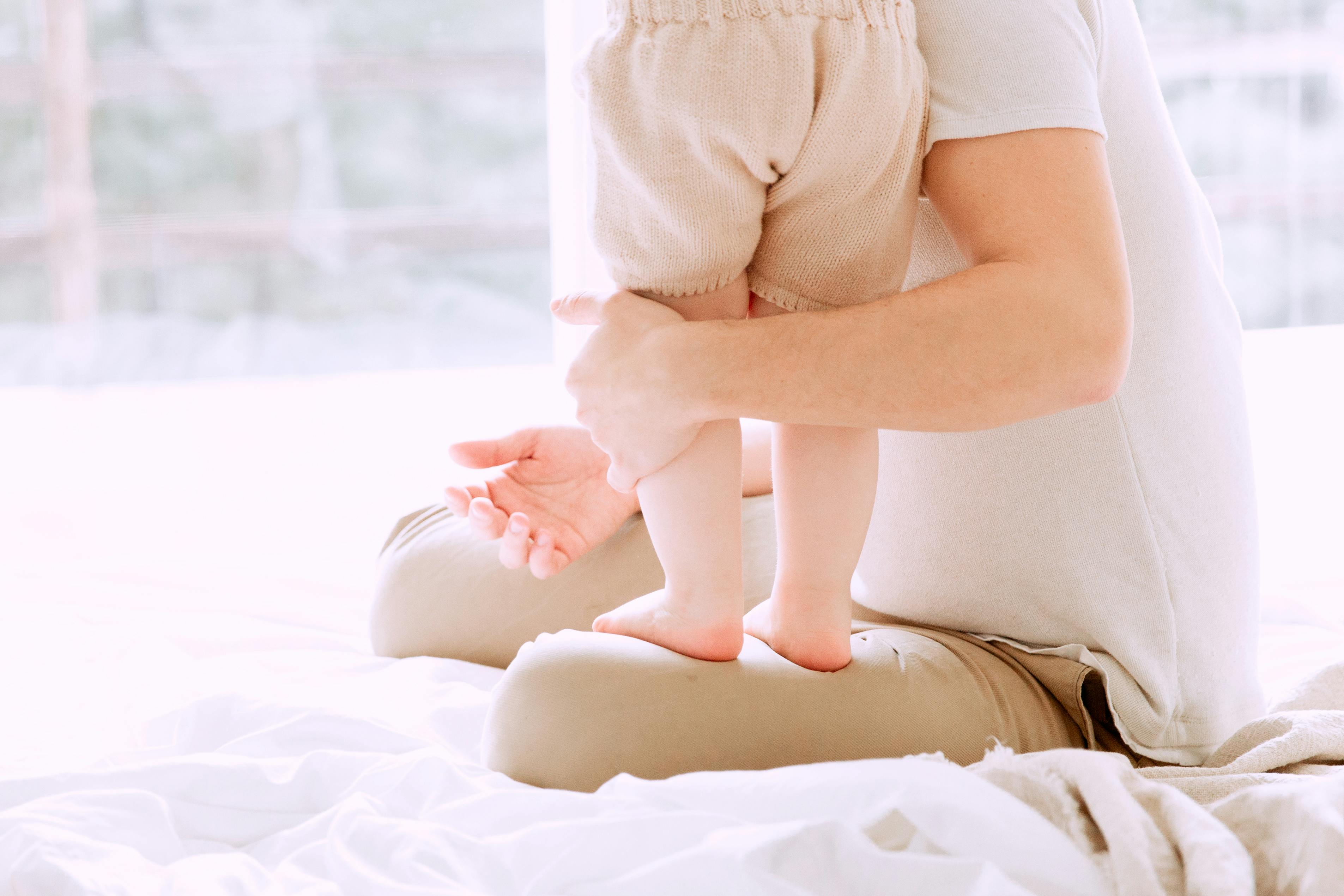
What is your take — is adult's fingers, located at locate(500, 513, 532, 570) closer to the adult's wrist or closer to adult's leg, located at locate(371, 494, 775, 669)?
adult's leg, located at locate(371, 494, 775, 669)

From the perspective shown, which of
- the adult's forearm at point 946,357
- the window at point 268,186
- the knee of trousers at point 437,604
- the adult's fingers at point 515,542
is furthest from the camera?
the window at point 268,186

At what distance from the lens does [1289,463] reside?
7.16 ft

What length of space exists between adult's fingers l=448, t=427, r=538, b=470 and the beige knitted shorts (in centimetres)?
41

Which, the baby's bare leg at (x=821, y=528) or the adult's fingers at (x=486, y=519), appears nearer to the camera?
the baby's bare leg at (x=821, y=528)

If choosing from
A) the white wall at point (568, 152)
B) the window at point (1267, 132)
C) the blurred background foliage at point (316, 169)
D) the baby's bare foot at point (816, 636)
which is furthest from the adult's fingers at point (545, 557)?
the window at point (1267, 132)

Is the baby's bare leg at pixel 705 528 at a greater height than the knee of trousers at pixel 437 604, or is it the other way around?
the baby's bare leg at pixel 705 528

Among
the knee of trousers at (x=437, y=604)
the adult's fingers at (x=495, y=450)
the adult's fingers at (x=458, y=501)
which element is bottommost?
the knee of trousers at (x=437, y=604)

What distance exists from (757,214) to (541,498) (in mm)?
519

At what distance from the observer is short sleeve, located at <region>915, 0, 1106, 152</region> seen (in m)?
0.76

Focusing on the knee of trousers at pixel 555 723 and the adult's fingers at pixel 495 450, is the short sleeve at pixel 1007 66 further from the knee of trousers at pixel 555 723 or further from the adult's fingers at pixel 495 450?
the adult's fingers at pixel 495 450

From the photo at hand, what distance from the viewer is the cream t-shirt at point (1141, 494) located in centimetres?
89

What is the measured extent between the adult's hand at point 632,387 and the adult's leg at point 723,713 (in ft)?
0.50

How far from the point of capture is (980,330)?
756mm

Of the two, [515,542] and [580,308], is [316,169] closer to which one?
[515,542]
